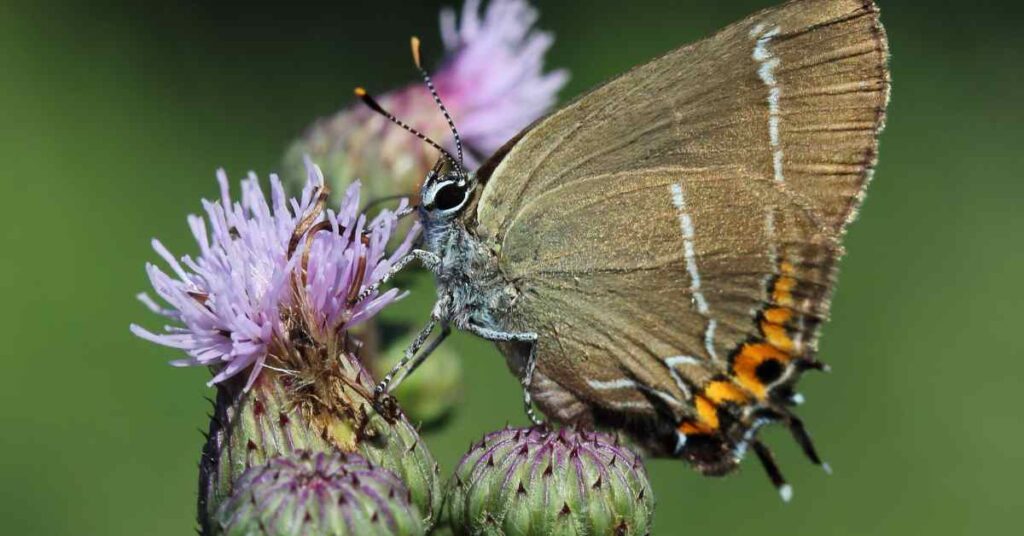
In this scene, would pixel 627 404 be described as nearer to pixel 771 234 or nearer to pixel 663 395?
pixel 663 395

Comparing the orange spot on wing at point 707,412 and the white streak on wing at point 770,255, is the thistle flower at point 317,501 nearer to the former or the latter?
the orange spot on wing at point 707,412

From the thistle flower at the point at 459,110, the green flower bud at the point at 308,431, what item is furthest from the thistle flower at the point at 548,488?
the thistle flower at the point at 459,110

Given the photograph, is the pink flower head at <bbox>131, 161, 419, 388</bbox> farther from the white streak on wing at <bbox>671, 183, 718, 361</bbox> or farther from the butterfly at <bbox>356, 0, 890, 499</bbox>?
the white streak on wing at <bbox>671, 183, 718, 361</bbox>

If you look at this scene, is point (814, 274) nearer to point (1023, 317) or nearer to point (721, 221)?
point (721, 221)

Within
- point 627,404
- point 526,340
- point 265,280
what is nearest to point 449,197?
point 526,340

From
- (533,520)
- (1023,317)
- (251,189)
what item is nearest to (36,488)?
(251,189)

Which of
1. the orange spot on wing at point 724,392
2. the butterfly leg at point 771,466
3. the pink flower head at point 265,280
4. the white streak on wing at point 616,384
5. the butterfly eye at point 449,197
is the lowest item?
the butterfly leg at point 771,466

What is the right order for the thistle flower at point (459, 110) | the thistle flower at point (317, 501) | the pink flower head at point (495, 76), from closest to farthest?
the thistle flower at point (317, 501), the thistle flower at point (459, 110), the pink flower head at point (495, 76)
